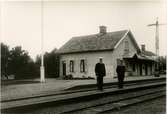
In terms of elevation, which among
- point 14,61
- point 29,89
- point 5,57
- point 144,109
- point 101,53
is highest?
point 101,53

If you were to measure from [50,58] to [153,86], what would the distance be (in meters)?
18.5

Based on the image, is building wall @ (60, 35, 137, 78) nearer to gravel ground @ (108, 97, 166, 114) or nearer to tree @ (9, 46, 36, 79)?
tree @ (9, 46, 36, 79)

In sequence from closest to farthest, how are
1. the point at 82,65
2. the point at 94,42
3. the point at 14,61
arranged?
1. the point at 14,61
2. the point at 94,42
3. the point at 82,65

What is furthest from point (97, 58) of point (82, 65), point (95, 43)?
point (82, 65)

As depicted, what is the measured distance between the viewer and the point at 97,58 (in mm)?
29484

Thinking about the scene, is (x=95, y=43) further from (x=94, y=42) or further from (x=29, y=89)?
(x=29, y=89)

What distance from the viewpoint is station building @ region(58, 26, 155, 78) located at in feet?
94.6

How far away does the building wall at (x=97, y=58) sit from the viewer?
28.6 meters

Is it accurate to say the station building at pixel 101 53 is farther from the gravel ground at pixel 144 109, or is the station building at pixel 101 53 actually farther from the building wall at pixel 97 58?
the gravel ground at pixel 144 109

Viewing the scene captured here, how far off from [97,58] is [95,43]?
1.94 m

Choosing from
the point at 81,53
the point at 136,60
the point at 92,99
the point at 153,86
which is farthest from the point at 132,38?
the point at 92,99

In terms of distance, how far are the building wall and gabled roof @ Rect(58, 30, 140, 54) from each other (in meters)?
0.55

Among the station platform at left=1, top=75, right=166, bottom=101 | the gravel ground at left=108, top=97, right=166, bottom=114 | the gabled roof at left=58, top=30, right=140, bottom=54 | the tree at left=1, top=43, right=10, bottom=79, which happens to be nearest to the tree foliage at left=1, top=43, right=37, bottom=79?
the tree at left=1, top=43, right=10, bottom=79

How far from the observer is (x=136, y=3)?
8.76 m
